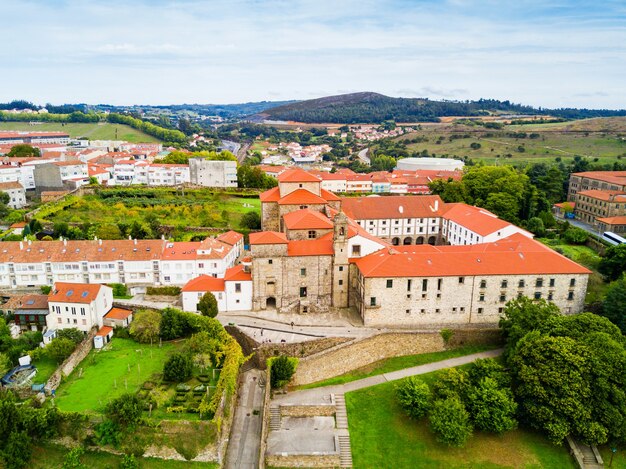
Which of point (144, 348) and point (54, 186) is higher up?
point (54, 186)

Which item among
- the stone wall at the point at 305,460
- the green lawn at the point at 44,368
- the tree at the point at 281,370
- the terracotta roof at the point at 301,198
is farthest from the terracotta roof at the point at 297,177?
the stone wall at the point at 305,460

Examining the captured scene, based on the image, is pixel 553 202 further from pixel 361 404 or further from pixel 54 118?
pixel 54 118

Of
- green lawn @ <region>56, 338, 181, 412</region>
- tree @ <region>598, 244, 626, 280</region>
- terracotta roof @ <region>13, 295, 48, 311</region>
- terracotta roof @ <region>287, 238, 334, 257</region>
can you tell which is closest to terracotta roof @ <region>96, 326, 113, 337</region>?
green lawn @ <region>56, 338, 181, 412</region>

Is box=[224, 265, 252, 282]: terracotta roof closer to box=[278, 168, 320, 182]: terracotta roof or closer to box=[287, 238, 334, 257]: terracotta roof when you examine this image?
box=[287, 238, 334, 257]: terracotta roof

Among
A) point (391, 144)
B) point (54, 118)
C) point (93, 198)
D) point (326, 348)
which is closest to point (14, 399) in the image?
point (326, 348)

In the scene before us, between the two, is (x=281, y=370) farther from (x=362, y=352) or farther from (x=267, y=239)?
(x=267, y=239)
